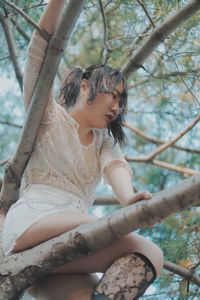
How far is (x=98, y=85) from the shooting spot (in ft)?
4.51

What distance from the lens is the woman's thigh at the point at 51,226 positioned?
114cm

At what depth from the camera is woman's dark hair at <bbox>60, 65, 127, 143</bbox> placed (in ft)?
4.50

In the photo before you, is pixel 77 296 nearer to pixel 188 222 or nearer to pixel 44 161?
pixel 44 161

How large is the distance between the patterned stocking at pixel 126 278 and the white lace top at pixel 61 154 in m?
0.27

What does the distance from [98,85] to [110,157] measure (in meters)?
0.17

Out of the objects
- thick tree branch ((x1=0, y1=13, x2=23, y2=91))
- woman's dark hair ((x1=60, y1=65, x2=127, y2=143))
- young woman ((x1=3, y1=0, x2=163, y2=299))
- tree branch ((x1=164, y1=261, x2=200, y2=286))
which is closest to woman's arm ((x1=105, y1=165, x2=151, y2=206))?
young woman ((x1=3, y1=0, x2=163, y2=299))

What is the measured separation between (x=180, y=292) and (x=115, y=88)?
1.95ft

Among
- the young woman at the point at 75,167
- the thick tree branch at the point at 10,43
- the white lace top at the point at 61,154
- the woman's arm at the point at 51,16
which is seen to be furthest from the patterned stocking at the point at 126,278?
the thick tree branch at the point at 10,43

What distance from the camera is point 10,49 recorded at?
1.93m

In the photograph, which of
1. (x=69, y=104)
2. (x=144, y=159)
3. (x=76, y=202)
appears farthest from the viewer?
(x=144, y=159)

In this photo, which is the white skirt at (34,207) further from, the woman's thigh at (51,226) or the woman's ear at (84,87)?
A: the woman's ear at (84,87)

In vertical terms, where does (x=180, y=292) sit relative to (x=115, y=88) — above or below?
below

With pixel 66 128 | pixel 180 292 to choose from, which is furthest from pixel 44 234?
pixel 180 292

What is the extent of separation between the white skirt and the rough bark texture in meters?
0.04
